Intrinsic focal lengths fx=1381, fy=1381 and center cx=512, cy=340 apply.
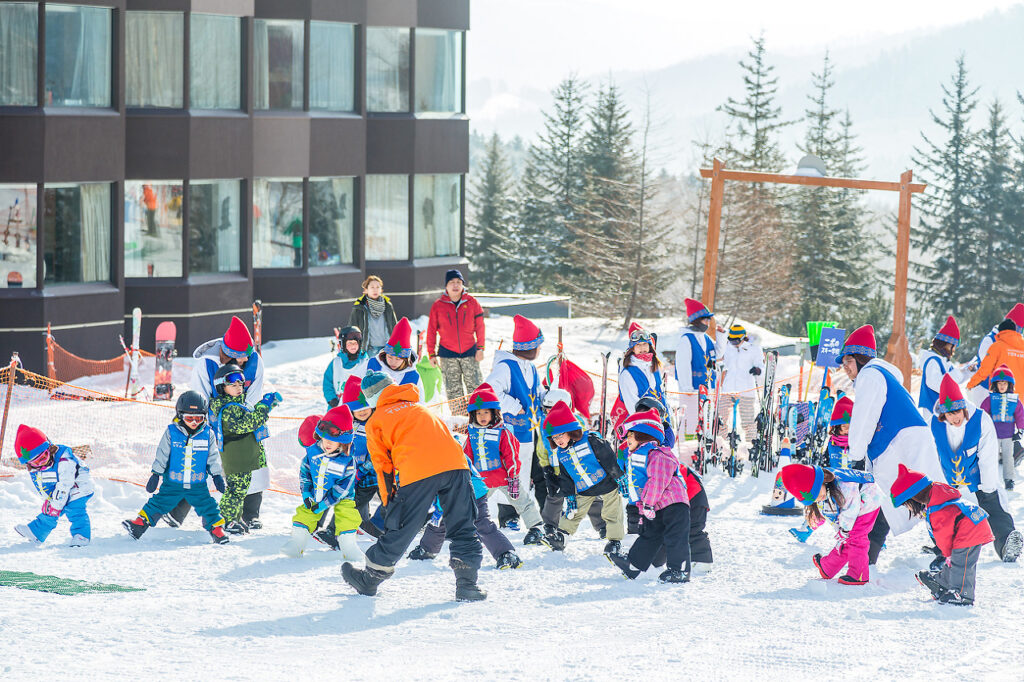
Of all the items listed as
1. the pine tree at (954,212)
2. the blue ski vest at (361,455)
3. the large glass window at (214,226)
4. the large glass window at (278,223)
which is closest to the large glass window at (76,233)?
the large glass window at (214,226)

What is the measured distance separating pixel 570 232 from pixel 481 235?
4.68 metres

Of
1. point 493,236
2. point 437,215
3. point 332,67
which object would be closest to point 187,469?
point 332,67

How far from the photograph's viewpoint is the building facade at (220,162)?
19641 mm

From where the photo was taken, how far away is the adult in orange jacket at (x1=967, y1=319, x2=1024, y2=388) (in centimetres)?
1420

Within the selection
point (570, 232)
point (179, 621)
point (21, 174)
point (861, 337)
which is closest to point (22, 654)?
point (179, 621)

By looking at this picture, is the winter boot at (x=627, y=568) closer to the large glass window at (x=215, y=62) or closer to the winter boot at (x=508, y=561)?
the winter boot at (x=508, y=561)

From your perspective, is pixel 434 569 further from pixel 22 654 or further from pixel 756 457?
pixel 756 457

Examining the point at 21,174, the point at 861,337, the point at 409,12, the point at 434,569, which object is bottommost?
the point at 434,569

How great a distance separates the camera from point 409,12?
81.9 ft

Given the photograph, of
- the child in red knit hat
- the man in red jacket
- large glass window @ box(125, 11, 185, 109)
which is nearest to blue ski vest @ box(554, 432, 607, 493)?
the child in red knit hat

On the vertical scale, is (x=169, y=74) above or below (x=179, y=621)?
above

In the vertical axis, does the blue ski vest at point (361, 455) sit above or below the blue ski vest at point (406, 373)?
below

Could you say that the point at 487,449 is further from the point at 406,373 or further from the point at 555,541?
the point at 406,373

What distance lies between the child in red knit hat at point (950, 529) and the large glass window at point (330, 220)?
52.8 ft
